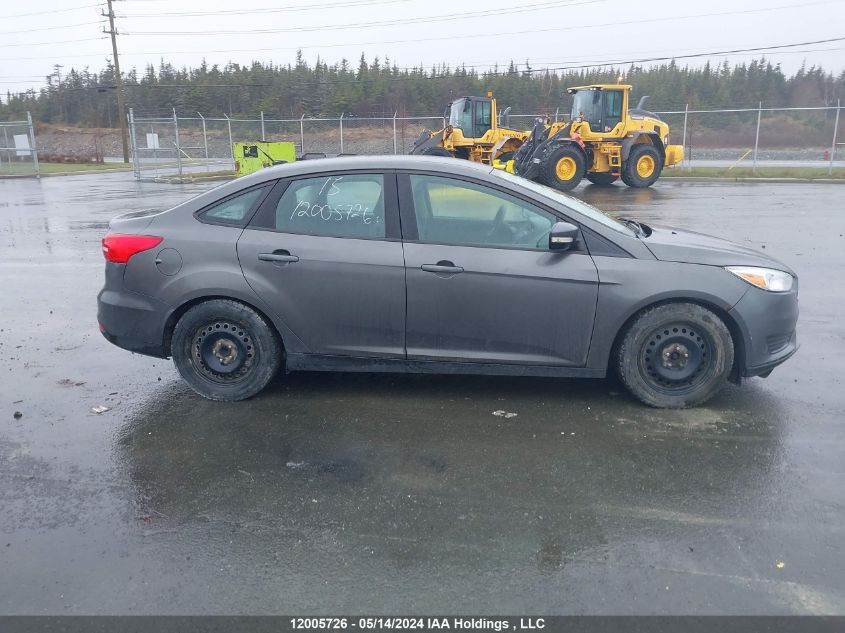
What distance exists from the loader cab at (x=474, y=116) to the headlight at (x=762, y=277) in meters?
20.1

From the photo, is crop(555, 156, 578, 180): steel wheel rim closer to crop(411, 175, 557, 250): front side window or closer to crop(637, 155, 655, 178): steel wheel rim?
crop(637, 155, 655, 178): steel wheel rim

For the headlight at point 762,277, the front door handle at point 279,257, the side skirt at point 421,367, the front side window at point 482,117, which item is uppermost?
the front side window at point 482,117

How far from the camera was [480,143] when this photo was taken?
2344cm

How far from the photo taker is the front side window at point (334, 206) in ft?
15.0

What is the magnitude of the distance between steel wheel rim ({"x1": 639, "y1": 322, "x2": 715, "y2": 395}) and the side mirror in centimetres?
78

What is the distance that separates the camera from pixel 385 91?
64750mm

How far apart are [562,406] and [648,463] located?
881 mm

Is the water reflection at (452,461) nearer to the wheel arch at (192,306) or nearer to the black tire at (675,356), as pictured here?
the black tire at (675,356)

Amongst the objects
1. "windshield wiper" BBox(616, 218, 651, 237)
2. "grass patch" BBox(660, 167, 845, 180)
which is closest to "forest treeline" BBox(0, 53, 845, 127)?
"grass patch" BBox(660, 167, 845, 180)

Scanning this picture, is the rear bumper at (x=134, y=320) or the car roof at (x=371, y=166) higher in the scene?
the car roof at (x=371, y=166)

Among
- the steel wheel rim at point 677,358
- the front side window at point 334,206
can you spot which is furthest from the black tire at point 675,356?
the front side window at point 334,206

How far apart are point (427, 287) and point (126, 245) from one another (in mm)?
2047

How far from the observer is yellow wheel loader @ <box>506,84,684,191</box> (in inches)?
798
